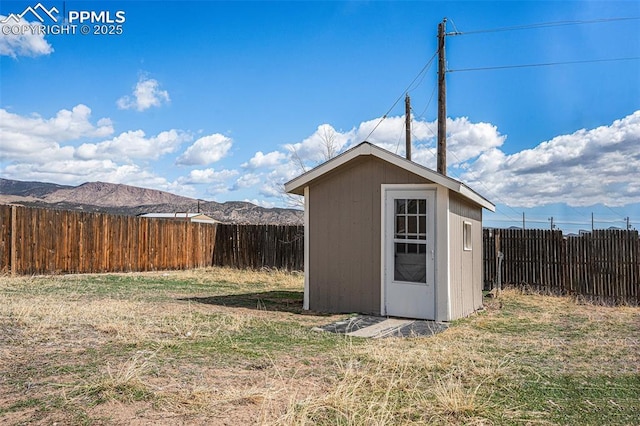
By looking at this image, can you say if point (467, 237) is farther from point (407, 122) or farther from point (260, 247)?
point (260, 247)

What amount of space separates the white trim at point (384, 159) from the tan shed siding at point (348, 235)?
0.17m

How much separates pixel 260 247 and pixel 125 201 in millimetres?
54609

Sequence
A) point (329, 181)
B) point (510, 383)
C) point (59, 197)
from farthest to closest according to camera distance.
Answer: point (59, 197) < point (329, 181) < point (510, 383)

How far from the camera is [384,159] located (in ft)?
26.3

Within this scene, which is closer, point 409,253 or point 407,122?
point 409,253

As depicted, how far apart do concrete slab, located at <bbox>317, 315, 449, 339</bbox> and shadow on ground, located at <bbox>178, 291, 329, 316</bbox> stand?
1019 millimetres

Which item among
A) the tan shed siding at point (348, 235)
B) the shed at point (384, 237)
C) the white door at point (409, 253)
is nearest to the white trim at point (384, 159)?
the shed at point (384, 237)

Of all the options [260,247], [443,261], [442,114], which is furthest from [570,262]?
[260,247]

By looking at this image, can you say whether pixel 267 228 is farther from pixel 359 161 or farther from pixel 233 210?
pixel 233 210

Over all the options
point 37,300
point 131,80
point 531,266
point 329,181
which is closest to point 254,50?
point 131,80

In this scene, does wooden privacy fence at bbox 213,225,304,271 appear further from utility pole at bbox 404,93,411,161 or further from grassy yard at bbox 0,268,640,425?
grassy yard at bbox 0,268,640,425

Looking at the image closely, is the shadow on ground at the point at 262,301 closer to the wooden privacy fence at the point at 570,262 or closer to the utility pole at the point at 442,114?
the utility pole at the point at 442,114

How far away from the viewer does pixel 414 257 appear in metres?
8.00

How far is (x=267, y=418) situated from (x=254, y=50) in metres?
10.4
